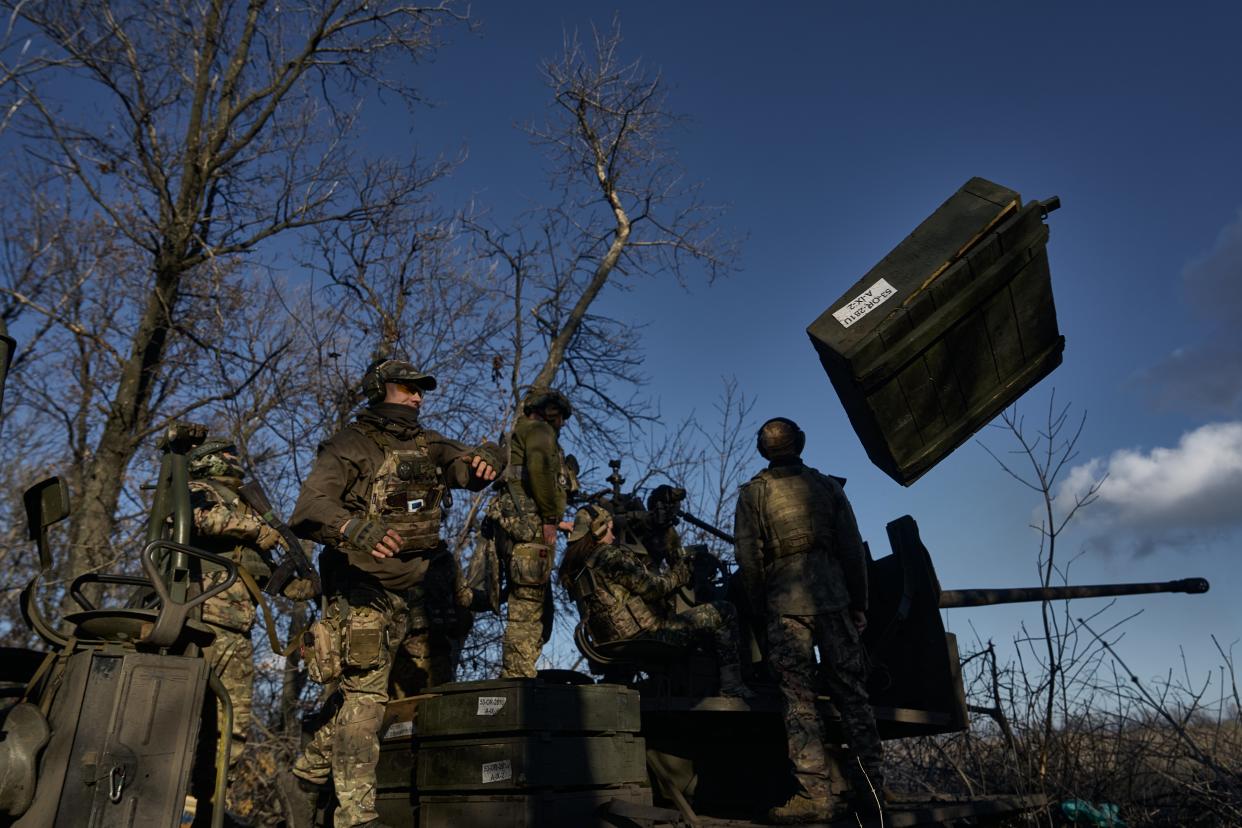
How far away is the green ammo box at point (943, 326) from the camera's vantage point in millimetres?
4434

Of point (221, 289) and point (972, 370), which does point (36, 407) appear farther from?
point (972, 370)

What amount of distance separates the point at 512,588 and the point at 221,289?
31.3ft

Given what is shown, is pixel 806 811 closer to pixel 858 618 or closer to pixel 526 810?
pixel 858 618

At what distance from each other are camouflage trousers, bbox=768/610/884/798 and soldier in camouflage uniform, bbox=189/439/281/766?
3239 mm

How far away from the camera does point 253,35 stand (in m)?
14.9

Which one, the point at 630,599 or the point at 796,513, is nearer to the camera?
the point at 796,513

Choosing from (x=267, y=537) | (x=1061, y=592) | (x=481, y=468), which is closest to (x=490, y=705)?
(x=481, y=468)

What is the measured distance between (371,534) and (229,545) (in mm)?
1731

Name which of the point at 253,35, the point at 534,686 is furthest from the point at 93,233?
the point at 534,686

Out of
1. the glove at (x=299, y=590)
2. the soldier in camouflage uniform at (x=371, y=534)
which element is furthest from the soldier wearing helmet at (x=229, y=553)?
the soldier in camouflage uniform at (x=371, y=534)

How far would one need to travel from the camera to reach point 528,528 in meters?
6.63

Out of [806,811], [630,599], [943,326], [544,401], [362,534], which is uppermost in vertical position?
[544,401]

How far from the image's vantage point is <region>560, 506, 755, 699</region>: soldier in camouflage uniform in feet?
19.7

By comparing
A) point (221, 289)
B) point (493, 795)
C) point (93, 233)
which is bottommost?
point (493, 795)
